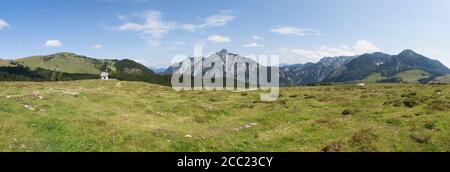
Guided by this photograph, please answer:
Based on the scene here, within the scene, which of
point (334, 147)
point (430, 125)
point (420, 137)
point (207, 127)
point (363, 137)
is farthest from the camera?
point (207, 127)

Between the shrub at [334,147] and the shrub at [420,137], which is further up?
the shrub at [420,137]

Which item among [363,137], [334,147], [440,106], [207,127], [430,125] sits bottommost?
[334,147]

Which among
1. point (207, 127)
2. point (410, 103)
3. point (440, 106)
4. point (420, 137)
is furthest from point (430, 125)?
point (207, 127)

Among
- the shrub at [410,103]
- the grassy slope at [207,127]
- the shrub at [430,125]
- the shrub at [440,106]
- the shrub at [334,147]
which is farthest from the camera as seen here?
the shrub at [410,103]

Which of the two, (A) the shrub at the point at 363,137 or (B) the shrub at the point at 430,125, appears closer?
(A) the shrub at the point at 363,137

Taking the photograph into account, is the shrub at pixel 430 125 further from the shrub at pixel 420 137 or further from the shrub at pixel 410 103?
the shrub at pixel 410 103

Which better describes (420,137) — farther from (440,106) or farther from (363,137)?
(440,106)

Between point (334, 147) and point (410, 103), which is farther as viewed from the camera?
point (410, 103)

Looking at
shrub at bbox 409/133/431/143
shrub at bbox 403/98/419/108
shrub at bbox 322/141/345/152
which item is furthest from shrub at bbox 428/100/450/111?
shrub at bbox 322/141/345/152

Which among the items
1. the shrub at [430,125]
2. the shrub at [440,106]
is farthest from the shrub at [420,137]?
the shrub at [440,106]
